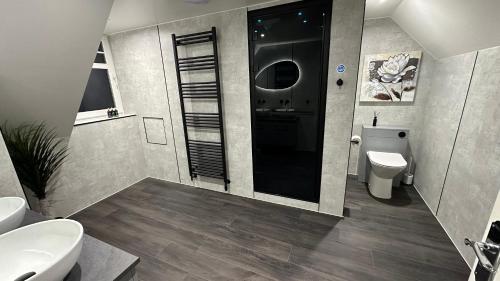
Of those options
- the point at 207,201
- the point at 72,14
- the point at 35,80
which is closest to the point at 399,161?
the point at 207,201

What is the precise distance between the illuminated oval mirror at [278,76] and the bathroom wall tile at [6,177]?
2.12 meters

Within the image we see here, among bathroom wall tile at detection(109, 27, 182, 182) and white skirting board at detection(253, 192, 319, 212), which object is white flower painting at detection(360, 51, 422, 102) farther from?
bathroom wall tile at detection(109, 27, 182, 182)

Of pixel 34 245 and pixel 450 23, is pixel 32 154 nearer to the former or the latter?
pixel 34 245

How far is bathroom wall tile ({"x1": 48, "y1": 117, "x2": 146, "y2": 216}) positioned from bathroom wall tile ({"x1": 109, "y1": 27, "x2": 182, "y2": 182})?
0.74 ft

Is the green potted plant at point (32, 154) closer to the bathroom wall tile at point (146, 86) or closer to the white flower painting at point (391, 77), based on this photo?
the bathroom wall tile at point (146, 86)

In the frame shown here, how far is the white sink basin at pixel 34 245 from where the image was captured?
730 millimetres

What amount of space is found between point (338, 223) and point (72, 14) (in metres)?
2.81

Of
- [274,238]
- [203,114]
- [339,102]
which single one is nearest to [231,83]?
[203,114]

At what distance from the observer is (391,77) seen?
8.68ft

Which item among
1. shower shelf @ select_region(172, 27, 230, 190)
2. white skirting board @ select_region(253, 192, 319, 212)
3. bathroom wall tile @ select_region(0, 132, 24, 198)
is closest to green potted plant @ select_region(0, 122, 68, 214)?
bathroom wall tile @ select_region(0, 132, 24, 198)

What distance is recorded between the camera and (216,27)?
87.0 inches

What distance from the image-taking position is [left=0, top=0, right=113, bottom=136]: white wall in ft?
3.99

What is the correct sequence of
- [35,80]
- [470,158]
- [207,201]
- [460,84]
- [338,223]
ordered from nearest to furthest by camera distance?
[35,80] < [470,158] < [460,84] < [338,223] < [207,201]

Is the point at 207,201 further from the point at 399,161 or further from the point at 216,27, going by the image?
the point at 399,161
